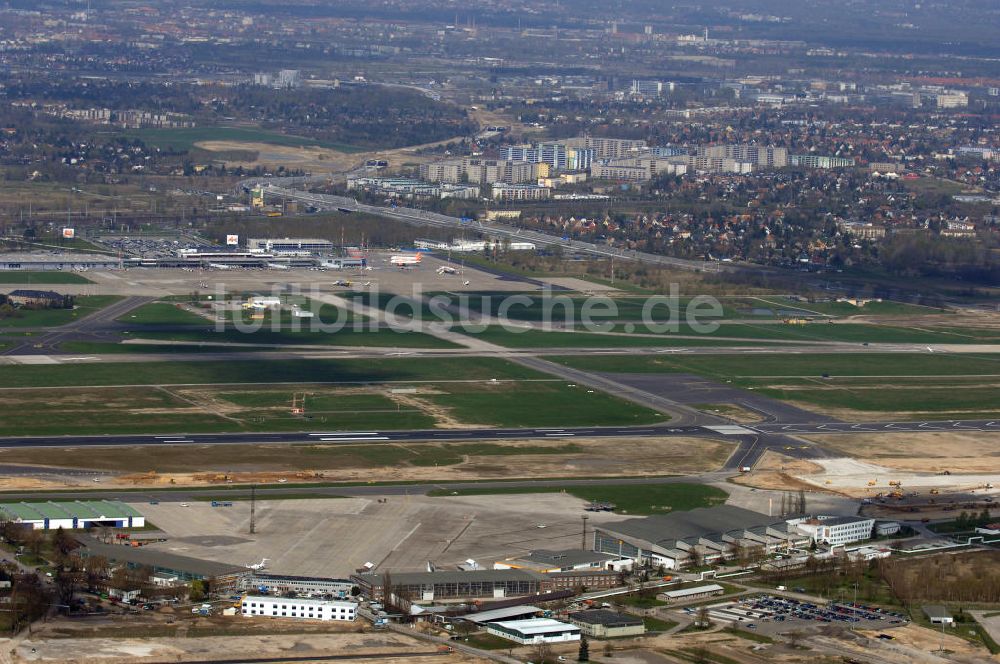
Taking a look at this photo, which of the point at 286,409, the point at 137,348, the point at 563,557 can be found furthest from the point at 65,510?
the point at 137,348

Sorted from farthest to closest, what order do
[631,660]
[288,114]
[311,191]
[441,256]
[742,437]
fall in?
[288,114] < [311,191] < [441,256] < [742,437] < [631,660]

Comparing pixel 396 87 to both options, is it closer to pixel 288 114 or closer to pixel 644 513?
pixel 288 114

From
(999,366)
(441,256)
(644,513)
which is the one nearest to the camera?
(644,513)

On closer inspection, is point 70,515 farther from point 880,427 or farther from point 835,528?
point 880,427

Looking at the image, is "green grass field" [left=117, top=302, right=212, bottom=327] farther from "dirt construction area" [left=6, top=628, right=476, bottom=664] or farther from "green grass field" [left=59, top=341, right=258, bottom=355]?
"dirt construction area" [left=6, top=628, right=476, bottom=664]

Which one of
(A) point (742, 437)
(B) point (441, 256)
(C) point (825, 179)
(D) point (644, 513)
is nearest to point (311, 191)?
(B) point (441, 256)

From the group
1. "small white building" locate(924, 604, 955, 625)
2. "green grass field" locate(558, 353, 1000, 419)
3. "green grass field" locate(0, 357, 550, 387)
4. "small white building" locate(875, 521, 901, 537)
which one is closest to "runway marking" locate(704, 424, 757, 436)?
"green grass field" locate(558, 353, 1000, 419)
